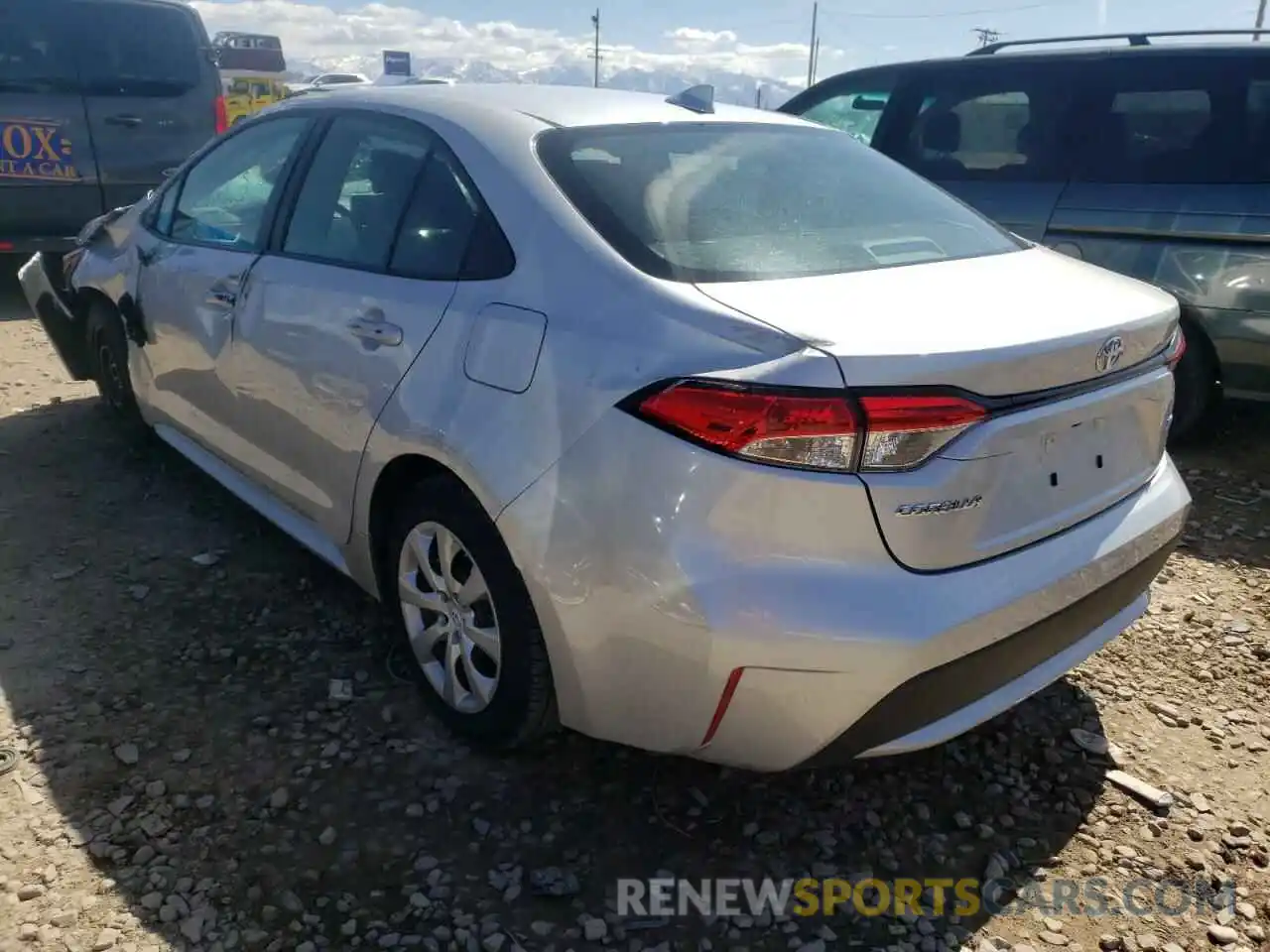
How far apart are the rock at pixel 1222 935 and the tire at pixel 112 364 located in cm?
403

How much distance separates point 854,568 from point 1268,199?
3396mm

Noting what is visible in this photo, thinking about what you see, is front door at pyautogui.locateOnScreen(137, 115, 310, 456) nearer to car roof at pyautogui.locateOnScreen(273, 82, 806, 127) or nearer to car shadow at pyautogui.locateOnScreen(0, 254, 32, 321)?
car roof at pyautogui.locateOnScreen(273, 82, 806, 127)

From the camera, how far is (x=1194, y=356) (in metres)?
4.48

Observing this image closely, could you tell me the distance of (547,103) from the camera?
2.75 metres

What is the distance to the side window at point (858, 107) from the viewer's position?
5562 mm

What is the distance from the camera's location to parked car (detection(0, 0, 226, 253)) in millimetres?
6750

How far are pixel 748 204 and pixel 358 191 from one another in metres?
1.13

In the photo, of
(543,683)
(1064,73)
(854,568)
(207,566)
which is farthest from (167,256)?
(1064,73)

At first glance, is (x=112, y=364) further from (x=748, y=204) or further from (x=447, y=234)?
(x=748, y=204)

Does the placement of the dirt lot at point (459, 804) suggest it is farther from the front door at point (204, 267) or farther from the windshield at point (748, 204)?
the windshield at point (748, 204)

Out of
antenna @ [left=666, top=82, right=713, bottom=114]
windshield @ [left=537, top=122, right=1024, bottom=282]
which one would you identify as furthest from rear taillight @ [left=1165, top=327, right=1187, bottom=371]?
antenna @ [left=666, top=82, right=713, bottom=114]

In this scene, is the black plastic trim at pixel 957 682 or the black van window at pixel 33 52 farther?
the black van window at pixel 33 52

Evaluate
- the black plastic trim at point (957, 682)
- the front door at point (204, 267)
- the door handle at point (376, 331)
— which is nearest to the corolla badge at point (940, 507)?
the black plastic trim at point (957, 682)

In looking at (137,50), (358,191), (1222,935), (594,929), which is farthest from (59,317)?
(1222,935)
